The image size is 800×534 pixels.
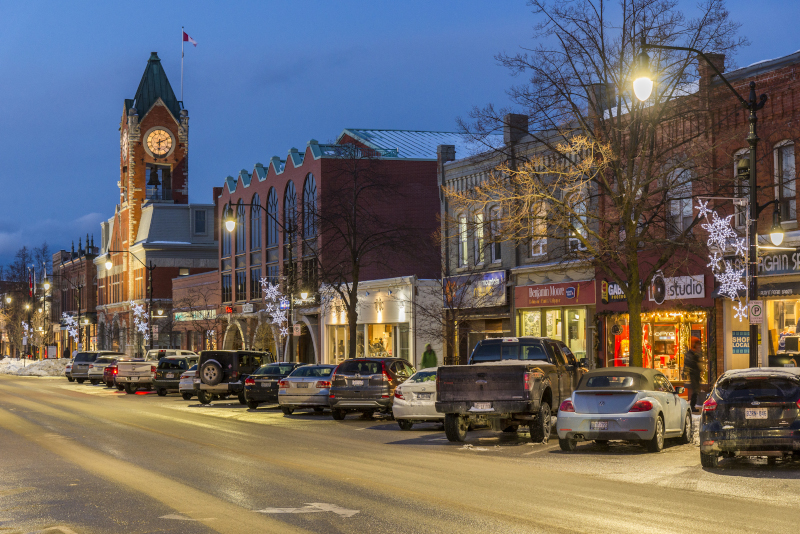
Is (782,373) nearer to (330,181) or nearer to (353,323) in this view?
(353,323)

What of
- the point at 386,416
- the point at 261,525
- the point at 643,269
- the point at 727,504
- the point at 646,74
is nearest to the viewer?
the point at 261,525

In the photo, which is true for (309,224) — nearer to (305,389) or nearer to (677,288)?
(305,389)

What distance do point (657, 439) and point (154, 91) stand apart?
9271 centimetres

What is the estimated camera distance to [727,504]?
1135 cm

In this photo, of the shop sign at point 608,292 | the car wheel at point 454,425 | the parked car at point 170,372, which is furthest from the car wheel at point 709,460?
the parked car at point 170,372

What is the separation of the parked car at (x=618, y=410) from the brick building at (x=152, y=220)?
75.5 meters

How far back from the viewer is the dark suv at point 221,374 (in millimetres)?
34594

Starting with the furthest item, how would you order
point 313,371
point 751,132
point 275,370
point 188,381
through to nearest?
point 188,381
point 275,370
point 313,371
point 751,132

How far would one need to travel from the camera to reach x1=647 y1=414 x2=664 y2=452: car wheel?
56.6ft

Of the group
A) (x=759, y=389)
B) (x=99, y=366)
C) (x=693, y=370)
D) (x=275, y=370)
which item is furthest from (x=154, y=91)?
(x=759, y=389)

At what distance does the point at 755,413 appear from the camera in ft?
48.3

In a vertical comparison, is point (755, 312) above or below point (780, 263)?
below

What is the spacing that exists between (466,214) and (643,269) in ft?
34.1

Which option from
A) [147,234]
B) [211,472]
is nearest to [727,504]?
[211,472]
